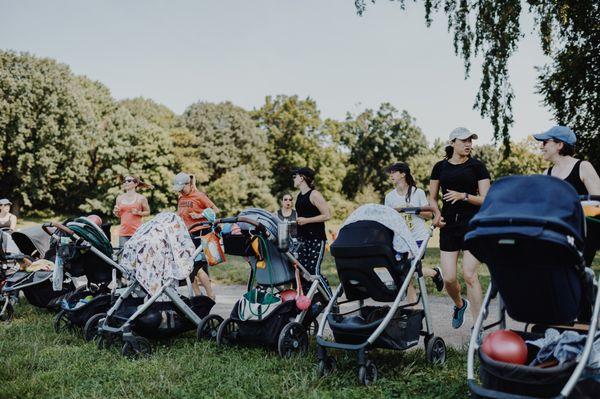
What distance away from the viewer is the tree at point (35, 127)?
30.5m

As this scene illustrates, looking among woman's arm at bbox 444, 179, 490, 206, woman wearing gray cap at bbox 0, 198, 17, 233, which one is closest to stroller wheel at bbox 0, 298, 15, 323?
woman wearing gray cap at bbox 0, 198, 17, 233

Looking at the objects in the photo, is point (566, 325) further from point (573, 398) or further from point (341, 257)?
point (341, 257)

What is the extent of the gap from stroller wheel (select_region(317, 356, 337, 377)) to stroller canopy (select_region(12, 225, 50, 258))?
16.1ft

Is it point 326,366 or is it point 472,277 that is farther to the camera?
point 472,277

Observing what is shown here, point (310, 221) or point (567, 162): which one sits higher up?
point (567, 162)

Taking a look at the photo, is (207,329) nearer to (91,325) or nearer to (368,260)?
(91,325)

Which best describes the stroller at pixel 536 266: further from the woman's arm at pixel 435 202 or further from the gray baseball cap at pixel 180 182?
the gray baseball cap at pixel 180 182

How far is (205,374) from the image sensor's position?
4.38 m

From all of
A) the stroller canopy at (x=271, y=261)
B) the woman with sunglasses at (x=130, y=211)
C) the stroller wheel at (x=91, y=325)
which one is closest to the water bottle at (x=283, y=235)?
the stroller canopy at (x=271, y=261)

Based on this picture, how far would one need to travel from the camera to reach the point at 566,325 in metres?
3.38

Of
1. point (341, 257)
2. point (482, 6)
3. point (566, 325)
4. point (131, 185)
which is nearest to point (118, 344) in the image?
point (341, 257)

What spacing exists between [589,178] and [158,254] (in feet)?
12.3

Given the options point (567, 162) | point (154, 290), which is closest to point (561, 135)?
point (567, 162)

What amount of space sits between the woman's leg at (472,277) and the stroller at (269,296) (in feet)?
4.49
